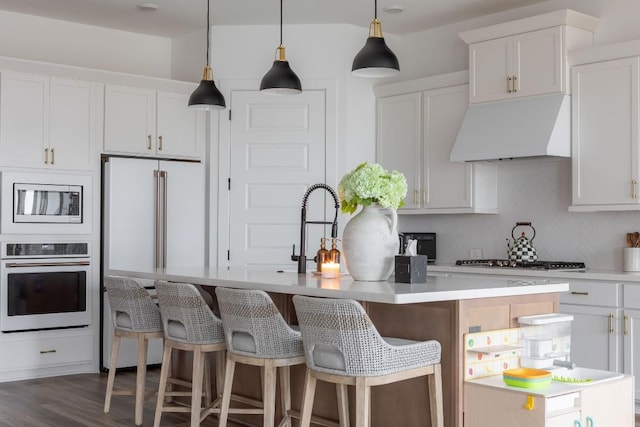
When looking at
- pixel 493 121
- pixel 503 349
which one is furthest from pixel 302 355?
pixel 493 121

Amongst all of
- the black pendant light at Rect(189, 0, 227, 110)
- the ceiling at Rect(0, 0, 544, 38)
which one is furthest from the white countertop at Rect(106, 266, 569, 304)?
the ceiling at Rect(0, 0, 544, 38)

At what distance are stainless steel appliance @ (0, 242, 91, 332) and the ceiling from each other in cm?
184

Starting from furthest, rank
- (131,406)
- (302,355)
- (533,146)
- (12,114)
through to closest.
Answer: (12,114) < (533,146) < (131,406) < (302,355)

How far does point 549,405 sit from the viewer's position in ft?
9.98

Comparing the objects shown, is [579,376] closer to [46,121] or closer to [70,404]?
[70,404]

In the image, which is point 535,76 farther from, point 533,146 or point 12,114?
point 12,114

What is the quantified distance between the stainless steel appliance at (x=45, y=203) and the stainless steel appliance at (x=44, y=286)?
0.41ft

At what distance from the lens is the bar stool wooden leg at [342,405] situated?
12.2 ft

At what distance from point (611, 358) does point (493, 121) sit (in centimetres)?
183

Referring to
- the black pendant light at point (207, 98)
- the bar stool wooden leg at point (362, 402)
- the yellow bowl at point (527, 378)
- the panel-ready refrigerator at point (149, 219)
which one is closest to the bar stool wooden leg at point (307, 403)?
the bar stool wooden leg at point (362, 402)

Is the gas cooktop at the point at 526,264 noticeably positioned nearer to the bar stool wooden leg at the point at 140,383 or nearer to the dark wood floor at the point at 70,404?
the dark wood floor at the point at 70,404

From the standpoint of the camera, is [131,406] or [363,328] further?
[131,406]

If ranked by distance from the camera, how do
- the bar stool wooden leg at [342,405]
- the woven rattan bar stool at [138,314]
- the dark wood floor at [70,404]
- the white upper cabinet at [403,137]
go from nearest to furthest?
the bar stool wooden leg at [342,405] < the woven rattan bar stool at [138,314] < the dark wood floor at [70,404] < the white upper cabinet at [403,137]

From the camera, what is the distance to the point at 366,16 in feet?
21.4
